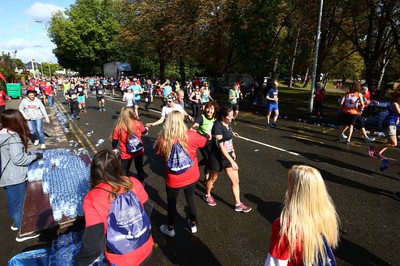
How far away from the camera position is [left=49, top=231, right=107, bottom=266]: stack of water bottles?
2.62m

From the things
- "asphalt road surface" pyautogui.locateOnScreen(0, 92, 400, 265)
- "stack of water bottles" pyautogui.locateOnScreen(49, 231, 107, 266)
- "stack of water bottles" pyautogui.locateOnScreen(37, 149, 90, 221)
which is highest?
"stack of water bottles" pyautogui.locateOnScreen(49, 231, 107, 266)

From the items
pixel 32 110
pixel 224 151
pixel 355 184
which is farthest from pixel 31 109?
pixel 355 184

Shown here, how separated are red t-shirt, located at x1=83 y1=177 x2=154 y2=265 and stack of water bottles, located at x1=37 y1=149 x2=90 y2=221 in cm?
217

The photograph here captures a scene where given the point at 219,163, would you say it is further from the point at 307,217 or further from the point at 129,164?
the point at 307,217

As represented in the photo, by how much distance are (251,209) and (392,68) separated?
4920 cm

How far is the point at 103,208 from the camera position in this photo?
203 cm

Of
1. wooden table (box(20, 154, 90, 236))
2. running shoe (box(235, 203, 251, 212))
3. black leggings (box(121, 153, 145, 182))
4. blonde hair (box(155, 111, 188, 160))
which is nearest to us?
blonde hair (box(155, 111, 188, 160))

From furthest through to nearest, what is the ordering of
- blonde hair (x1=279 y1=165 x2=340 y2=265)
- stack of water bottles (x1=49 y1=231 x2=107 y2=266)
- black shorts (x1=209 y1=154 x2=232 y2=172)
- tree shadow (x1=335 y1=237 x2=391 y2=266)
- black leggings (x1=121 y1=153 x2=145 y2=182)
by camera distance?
black leggings (x1=121 y1=153 x2=145 y2=182), black shorts (x1=209 y1=154 x2=232 y2=172), tree shadow (x1=335 y1=237 x2=391 y2=266), stack of water bottles (x1=49 y1=231 x2=107 y2=266), blonde hair (x1=279 y1=165 x2=340 y2=265)

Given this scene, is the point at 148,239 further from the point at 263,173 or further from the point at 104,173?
the point at 263,173

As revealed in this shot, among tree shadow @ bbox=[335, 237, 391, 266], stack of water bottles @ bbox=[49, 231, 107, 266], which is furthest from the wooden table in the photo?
tree shadow @ bbox=[335, 237, 391, 266]

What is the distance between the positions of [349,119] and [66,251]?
28.1 feet

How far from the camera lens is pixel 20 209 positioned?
12.8 ft

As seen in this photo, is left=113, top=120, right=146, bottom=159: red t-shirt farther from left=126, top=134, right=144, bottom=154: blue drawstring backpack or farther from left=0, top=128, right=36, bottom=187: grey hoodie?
left=0, top=128, right=36, bottom=187: grey hoodie

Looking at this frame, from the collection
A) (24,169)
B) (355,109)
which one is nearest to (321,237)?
(24,169)
